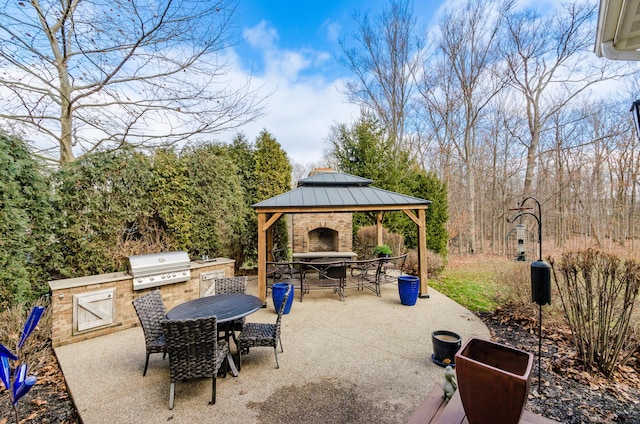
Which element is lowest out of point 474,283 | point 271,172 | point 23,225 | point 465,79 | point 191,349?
point 474,283

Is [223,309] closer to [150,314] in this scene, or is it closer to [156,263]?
[150,314]

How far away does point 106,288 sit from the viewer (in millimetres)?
4594

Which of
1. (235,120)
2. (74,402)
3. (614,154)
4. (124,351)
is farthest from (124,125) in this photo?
(614,154)

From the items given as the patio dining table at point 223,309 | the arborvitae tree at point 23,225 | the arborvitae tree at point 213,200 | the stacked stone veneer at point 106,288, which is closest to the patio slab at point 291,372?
the stacked stone veneer at point 106,288

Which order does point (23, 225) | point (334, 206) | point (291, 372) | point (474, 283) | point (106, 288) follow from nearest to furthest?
point (291, 372) → point (23, 225) → point (106, 288) → point (334, 206) → point (474, 283)

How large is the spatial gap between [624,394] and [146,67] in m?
9.42

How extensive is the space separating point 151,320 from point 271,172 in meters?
6.38

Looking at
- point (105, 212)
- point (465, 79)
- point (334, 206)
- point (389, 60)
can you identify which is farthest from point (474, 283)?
point (389, 60)

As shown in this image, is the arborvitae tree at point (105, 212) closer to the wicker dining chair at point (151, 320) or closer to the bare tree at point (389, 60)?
the wicker dining chair at point (151, 320)

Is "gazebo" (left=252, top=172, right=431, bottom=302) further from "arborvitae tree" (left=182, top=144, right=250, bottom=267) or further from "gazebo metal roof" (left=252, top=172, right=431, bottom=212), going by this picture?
"arborvitae tree" (left=182, top=144, right=250, bottom=267)

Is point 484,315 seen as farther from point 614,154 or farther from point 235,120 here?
point 614,154

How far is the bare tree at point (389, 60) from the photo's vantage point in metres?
13.5

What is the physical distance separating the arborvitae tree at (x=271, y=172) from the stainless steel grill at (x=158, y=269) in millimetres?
3918

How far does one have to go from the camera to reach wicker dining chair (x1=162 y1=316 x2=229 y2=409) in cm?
270
